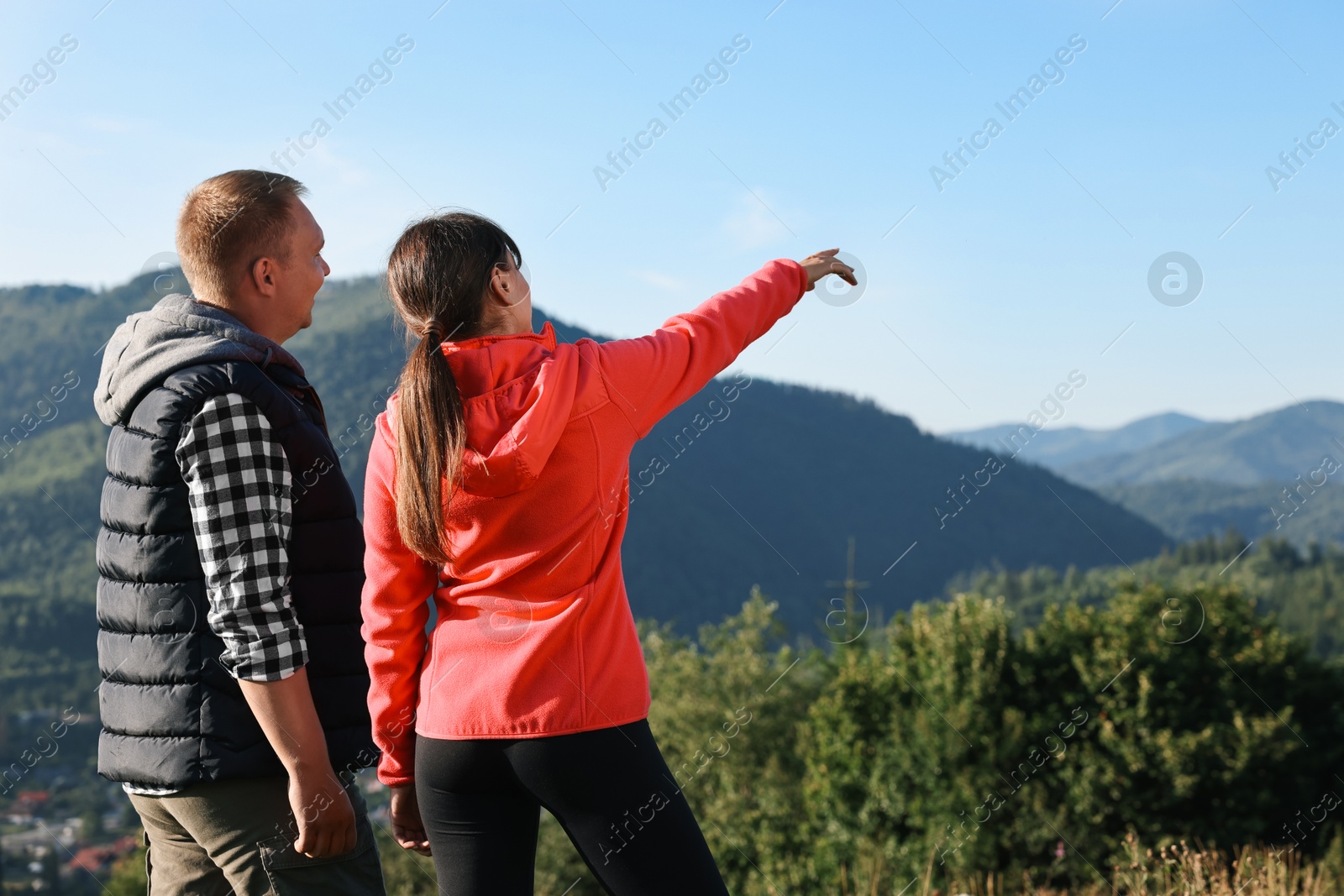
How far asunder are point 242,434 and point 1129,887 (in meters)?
3.04

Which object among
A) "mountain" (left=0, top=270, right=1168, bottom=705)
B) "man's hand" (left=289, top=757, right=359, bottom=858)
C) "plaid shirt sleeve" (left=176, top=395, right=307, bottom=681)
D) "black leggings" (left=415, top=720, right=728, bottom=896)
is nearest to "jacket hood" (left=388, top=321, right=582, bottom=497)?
"plaid shirt sleeve" (left=176, top=395, right=307, bottom=681)

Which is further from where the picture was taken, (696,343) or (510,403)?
(696,343)

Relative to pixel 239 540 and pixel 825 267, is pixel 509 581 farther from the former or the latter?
pixel 825 267

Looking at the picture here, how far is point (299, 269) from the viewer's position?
1.89m

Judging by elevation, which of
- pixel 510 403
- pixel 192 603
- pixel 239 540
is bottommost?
pixel 192 603

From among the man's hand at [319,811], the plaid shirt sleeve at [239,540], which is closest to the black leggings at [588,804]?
the man's hand at [319,811]

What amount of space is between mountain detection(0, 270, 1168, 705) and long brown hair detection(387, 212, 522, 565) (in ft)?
168

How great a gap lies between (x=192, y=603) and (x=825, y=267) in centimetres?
132

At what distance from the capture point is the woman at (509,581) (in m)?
1.49

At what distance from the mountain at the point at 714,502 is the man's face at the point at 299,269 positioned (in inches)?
2008

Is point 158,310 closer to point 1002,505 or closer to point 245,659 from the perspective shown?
point 245,659

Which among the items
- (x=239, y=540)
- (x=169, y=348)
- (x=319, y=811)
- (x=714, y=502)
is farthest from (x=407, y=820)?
(x=714, y=502)

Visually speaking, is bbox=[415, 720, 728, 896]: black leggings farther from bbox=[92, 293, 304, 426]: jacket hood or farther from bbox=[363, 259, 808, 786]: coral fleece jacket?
bbox=[92, 293, 304, 426]: jacket hood

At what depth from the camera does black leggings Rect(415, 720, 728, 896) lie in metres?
1.48
